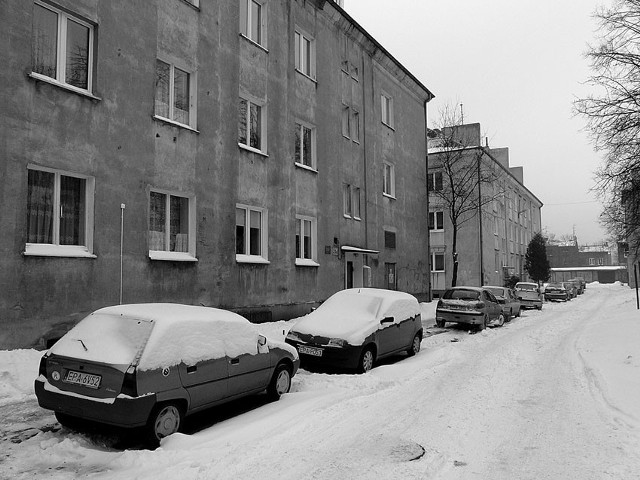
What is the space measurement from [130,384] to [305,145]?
47.0 ft

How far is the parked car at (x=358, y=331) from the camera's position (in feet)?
30.8

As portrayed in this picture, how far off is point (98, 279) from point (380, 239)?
14502 millimetres

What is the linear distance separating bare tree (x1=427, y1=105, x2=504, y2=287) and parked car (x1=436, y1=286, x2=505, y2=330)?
12.4m

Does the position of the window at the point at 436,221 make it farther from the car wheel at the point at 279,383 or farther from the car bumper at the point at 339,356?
the car wheel at the point at 279,383

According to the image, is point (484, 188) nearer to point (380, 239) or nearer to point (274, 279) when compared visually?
point (380, 239)

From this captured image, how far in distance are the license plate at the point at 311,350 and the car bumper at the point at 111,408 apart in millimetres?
4536

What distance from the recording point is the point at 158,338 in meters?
5.49

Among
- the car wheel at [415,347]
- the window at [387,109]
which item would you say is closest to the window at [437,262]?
the window at [387,109]

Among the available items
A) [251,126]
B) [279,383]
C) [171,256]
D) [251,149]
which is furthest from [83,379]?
[251,126]

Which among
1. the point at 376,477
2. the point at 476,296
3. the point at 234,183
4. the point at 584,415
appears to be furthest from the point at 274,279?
the point at 376,477

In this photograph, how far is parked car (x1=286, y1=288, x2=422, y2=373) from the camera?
9.39 meters

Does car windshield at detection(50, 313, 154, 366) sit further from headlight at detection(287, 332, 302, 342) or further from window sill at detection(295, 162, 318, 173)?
window sill at detection(295, 162, 318, 173)

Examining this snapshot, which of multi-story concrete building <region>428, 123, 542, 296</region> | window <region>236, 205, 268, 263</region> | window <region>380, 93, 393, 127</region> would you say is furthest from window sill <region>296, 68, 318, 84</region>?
multi-story concrete building <region>428, 123, 542, 296</region>

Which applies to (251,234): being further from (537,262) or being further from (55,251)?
(537,262)
